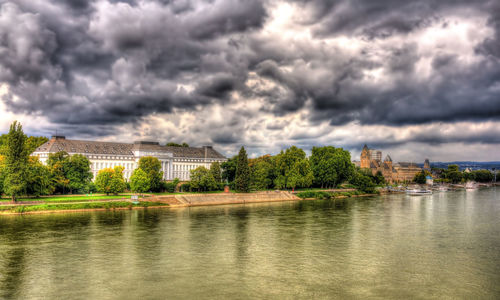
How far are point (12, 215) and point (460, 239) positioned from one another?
53565 mm

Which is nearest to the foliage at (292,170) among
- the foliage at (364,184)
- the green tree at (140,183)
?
the foliage at (364,184)

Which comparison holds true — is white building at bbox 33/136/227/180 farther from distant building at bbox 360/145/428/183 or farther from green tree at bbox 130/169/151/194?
distant building at bbox 360/145/428/183

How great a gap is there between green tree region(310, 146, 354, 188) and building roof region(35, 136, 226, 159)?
3500 centimetres

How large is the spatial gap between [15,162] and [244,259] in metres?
42.4

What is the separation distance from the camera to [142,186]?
67312 mm

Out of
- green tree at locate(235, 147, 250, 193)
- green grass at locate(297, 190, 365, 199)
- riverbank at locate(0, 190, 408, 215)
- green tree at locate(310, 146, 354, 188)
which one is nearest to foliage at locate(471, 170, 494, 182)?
green tree at locate(310, 146, 354, 188)

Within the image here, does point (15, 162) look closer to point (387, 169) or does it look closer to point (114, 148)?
point (114, 148)

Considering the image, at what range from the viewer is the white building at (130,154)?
9131 cm

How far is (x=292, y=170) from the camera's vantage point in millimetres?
88375

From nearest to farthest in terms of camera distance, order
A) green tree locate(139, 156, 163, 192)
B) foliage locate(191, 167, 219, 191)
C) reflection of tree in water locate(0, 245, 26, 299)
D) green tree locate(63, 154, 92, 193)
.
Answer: reflection of tree in water locate(0, 245, 26, 299)
green tree locate(63, 154, 92, 193)
green tree locate(139, 156, 163, 192)
foliage locate(191, 167, 219, 191)

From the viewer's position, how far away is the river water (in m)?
20.7

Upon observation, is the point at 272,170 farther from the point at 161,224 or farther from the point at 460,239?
the point at 460,239

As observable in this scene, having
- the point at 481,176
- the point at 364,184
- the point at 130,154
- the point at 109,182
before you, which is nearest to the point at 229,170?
the point at 130,154

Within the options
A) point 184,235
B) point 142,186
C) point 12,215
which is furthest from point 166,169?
point 184,235
